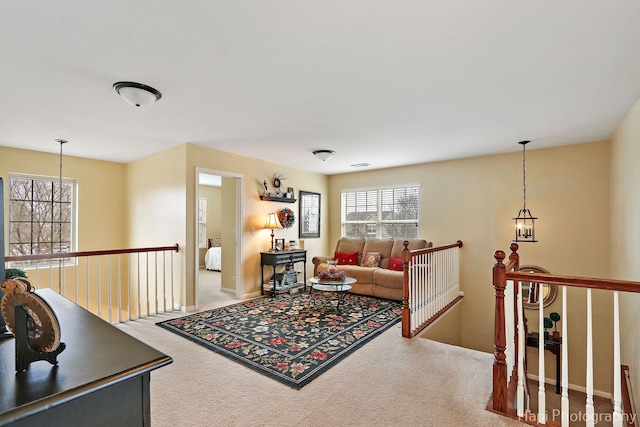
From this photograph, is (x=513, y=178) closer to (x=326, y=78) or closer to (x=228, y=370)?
(x=326, y=78)

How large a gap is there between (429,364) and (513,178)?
359 cm

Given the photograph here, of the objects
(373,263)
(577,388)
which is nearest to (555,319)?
(577,388)

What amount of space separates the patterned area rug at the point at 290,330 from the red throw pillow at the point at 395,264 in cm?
67

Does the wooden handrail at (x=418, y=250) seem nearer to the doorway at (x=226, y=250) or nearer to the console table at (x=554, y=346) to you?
the console table at (x=554, y=346)

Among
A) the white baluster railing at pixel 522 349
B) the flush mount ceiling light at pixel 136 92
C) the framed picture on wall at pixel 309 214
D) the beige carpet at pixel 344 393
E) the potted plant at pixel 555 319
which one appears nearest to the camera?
the white baluster railing at pixel 522 349

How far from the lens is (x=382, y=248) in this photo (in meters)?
6.02

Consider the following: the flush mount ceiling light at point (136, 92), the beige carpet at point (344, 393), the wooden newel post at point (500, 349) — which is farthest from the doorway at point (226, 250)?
the wooden newel post at point (500, 349)

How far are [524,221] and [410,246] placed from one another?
1.83 meters

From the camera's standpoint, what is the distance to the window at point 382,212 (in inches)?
241

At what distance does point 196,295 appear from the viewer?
14.8ft

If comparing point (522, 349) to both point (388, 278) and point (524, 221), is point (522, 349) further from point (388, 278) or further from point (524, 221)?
point (524, 221)

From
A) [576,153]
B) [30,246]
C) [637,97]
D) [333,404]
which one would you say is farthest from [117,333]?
[576,153]

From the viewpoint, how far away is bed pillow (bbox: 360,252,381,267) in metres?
5.80

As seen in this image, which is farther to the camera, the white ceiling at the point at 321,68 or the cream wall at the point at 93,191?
the cream wall at the point at 93,191
